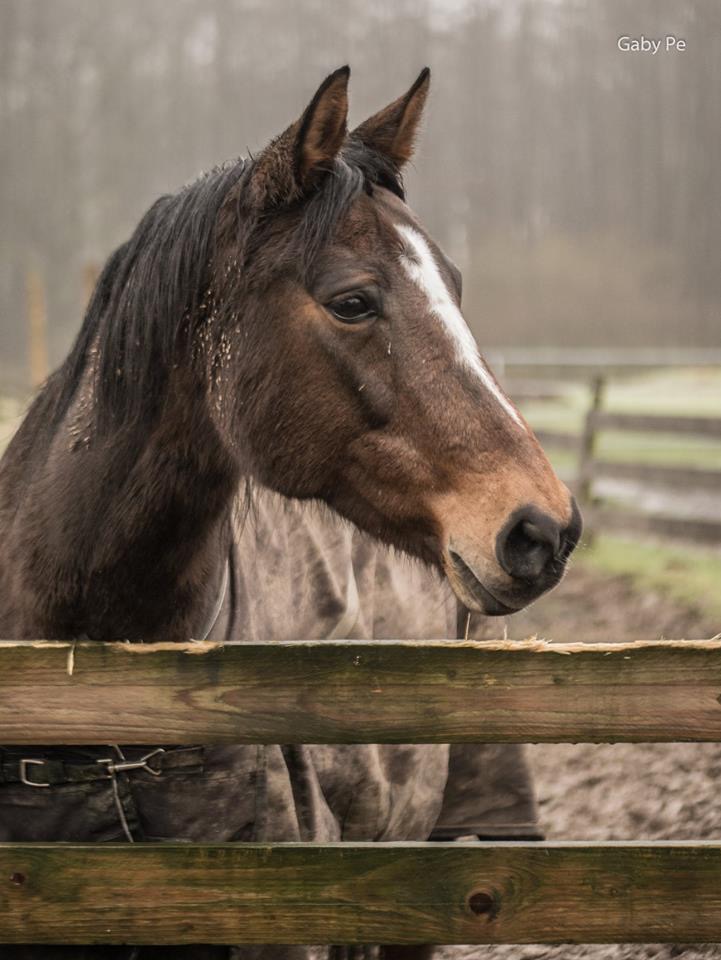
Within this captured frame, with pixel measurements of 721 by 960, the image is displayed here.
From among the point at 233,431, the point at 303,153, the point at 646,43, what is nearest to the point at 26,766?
the point at 233,431

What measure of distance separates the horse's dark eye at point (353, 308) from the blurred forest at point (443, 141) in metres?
35.5

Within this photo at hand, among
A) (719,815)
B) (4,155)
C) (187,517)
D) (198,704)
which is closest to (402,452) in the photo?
(187,517)

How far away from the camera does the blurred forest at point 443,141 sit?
38.7 m

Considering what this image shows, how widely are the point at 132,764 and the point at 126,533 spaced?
1.71ft

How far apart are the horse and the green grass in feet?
20.2

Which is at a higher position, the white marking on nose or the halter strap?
the white marking on nose

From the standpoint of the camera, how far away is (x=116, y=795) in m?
2.40

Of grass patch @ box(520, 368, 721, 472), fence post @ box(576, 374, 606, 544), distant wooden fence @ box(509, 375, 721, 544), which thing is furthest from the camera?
grass patch @ box(520, 368, 721, 472)

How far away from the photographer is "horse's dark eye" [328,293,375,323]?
2.37 m

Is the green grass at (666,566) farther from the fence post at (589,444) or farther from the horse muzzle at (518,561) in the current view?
the horse muzzle at (518,561)

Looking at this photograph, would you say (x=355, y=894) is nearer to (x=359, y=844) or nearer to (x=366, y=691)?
(x=359, y=844)

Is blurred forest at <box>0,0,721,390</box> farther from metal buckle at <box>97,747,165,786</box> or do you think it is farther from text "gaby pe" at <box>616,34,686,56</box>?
metal buckle at <box>97,747,165,786</box>

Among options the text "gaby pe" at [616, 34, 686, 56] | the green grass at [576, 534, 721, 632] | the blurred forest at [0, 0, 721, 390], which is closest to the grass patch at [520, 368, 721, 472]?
the green grass at [576, 534, 721, 632]

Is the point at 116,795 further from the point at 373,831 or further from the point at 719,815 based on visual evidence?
the point at 719,815
